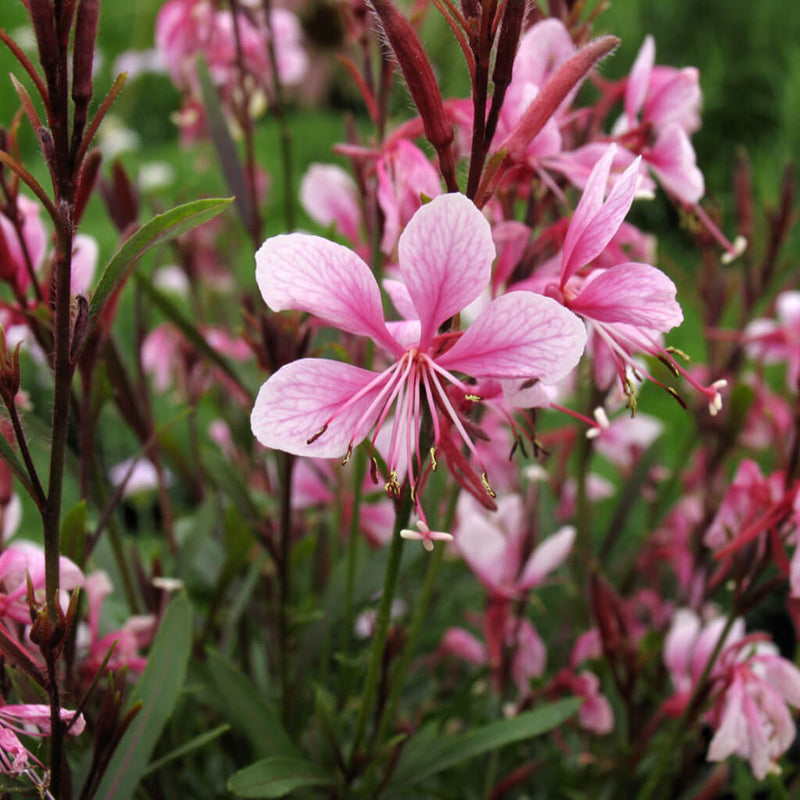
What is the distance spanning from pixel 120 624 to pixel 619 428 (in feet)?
2.22

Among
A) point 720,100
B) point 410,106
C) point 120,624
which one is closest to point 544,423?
point 120,624

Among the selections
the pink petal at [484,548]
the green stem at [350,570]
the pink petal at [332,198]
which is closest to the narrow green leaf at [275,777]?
the green stem at [350,570]

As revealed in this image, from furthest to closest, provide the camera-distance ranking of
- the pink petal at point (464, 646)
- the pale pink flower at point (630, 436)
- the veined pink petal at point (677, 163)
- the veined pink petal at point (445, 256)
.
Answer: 1. the pale pink flower at point (630, 436)
2. the pink petal at point (464, 646)
3. the veined pink petal at point (677, 163)
4. the veined pink petal at point (445, 256)

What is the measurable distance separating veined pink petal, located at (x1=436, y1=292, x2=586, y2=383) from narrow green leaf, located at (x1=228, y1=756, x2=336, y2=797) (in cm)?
32

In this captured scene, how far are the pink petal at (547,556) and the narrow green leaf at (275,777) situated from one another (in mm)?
264

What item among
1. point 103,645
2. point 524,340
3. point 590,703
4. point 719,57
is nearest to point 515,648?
point 590,703

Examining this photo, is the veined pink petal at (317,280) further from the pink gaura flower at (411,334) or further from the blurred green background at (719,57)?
the blurred green background at (719,57)

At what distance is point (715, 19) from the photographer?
4191mm

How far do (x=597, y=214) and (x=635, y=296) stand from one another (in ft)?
0.16

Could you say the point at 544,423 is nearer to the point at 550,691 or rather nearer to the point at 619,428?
the point at 619,428

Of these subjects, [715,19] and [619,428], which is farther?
[715,19]

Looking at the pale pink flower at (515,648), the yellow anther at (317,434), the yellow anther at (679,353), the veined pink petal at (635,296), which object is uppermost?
the veined pink petal at (635,296)

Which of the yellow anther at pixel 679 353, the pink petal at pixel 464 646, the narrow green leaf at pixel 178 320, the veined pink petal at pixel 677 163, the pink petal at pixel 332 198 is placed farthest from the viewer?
the pink petal at pixel 464 646

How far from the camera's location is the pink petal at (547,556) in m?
0.82
